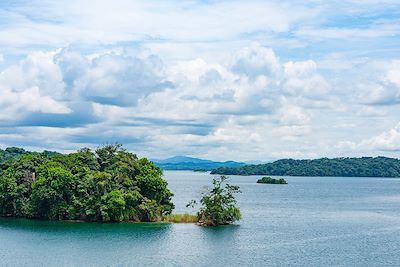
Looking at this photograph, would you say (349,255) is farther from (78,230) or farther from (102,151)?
(102,151)

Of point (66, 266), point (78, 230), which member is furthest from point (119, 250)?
point (78, 230)

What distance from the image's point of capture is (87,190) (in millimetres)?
82625

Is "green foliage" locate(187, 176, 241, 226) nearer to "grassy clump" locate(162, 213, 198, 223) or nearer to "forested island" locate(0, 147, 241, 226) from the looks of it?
"forested island" locate(0, 147, 241, 226)

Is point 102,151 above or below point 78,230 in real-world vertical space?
above

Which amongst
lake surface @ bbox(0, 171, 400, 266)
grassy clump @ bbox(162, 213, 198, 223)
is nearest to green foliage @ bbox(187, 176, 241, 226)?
lake surface @ bbox(0, 171, 400, 266)

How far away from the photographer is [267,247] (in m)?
64.4

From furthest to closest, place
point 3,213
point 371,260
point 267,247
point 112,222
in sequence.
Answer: point 3,213, point 112,222, point 267,247, point 371,260

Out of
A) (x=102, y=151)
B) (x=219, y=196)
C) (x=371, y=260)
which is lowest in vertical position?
(x=371, y=260)

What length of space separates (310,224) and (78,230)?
1284 inches

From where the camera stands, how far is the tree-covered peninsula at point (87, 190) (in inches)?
3177

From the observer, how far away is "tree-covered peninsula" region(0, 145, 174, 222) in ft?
265

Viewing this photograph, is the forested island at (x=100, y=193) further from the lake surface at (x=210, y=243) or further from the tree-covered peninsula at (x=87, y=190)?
the lake surface at (x=210, y=243)

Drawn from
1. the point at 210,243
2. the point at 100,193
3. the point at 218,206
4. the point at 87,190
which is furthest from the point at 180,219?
the point at 210,243

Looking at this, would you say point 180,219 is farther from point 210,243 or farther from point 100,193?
point 210,243
